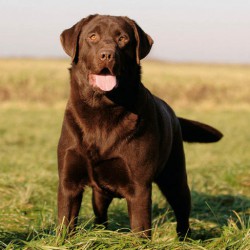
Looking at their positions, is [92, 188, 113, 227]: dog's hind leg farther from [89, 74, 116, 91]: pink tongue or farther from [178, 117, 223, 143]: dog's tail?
[89, 74, 116, 91]: pink tongue

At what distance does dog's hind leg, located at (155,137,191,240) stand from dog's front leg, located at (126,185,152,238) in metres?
0.77

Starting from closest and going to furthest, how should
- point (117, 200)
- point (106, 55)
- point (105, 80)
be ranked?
point (106, 55) < point (105, 80) < point (117, 200)

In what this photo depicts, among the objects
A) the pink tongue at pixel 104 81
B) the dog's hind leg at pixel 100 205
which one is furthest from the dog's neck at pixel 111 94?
the dog's hind leg at pixel 100 205

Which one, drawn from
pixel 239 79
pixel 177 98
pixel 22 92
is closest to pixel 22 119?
pixel 22 92

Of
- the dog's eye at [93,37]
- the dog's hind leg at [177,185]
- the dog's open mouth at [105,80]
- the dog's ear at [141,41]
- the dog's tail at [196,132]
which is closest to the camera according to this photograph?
the dog's open mouth at [105,80]

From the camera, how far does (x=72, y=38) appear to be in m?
3.94

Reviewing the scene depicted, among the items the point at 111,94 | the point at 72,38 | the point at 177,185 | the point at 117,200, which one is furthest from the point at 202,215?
the point at 72,38

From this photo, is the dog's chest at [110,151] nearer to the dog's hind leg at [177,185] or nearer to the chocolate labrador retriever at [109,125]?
the chocolate labrador retriever at [109,125]

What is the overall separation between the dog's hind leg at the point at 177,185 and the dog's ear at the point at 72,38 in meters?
1.27

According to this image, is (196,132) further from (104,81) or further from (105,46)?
(105,46)

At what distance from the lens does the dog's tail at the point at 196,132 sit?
5.20 metres

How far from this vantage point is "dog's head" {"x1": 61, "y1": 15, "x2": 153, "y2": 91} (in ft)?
11.9

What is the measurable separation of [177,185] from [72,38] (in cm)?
163

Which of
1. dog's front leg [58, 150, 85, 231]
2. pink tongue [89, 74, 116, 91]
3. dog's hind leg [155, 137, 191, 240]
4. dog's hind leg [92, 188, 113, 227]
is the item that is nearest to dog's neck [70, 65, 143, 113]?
pink tongue [89, 74, 116, 91]
